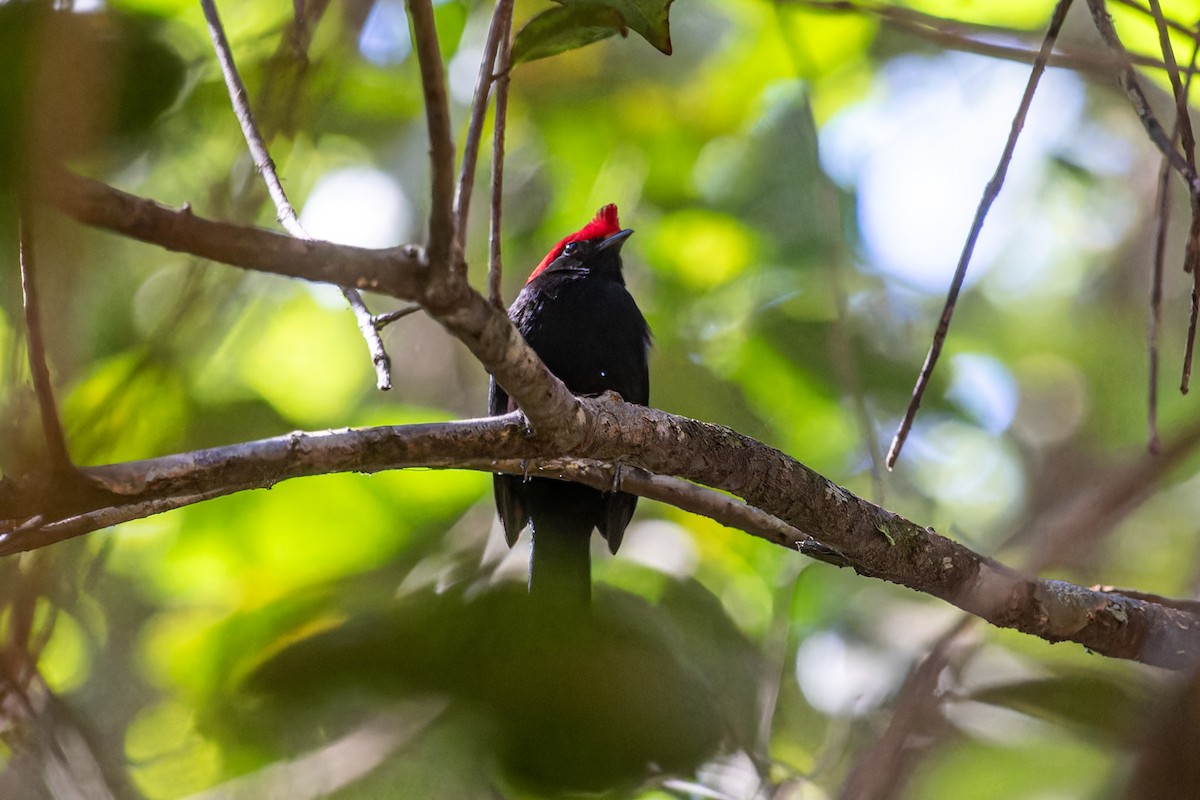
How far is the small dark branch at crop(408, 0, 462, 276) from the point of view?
1.29 meters

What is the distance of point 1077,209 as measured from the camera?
6328 mm

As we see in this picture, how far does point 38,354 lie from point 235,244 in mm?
271

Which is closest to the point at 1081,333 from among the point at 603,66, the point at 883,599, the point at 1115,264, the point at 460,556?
the point at 1115,264

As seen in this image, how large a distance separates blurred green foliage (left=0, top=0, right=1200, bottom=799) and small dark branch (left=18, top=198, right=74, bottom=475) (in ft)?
0.28

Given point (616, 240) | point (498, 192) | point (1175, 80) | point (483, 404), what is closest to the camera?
point (498, 192)

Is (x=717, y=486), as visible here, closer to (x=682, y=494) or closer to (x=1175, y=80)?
(x=682, y=494)

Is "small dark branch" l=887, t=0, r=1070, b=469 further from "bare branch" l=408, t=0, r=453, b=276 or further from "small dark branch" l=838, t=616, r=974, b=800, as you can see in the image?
"bare branch" l=408, t=0, r=453, b=276

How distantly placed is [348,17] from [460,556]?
5.09 ft

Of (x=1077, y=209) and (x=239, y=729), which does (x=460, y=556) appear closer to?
(x=239, y=729)

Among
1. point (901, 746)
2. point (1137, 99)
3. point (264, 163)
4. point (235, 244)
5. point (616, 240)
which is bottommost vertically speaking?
point (901, 746)

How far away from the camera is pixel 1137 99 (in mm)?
2391

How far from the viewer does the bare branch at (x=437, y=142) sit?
1.29 metres

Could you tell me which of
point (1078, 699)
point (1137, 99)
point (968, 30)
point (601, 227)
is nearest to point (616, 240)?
point (601, 227)

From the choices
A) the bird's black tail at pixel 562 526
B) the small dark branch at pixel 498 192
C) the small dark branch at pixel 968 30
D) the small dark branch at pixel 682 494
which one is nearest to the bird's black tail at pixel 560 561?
the bird's black tail at pixel 562 526
